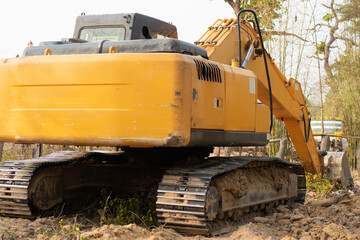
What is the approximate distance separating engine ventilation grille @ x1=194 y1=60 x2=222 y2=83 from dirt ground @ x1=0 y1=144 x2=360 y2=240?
1442mm

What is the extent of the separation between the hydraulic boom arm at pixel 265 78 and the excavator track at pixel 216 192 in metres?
1.26

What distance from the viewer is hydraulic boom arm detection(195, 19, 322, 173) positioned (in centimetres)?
617

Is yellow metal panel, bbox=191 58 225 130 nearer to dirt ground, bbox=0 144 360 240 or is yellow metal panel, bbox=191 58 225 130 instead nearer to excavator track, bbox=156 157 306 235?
excavator track, bbox=156 157 306 235

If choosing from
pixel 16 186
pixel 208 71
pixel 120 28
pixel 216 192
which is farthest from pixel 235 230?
pixel 120 28

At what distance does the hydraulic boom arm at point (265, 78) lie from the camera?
243 inches

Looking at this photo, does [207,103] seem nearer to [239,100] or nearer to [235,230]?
[239,100]

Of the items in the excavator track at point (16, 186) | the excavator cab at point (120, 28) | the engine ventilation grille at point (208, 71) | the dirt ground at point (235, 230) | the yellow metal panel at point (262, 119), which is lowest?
the dirt ground at point (235, 230)

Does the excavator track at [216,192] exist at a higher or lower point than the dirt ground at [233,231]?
higher

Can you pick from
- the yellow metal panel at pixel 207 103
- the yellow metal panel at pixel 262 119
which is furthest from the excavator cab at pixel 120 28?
the yellow metal panel at pixel 262 119

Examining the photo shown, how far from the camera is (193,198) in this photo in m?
4.42

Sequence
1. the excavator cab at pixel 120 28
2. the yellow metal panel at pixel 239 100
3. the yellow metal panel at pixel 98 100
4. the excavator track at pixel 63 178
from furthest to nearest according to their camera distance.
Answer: the excavator cab at pixel 120 28, the excavator track at pixel 63 178, the yellow metal panel at pixel 239 100, the yellow metal panel at pixel 98 100

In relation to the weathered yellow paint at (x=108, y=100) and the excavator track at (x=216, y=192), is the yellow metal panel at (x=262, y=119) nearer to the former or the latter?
the excavator track at (x=216, y=192)

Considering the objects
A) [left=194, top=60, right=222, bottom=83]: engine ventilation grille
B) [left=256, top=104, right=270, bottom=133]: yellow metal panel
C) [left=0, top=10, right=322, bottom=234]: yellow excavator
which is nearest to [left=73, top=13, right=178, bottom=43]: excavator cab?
[left=0, top=10, right=322, bottom=234]: yellow excavator

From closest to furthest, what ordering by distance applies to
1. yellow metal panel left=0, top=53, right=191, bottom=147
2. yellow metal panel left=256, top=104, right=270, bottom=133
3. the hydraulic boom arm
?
yellow metal panel left=0, top=53, right=191, bottom=147, yellow metal panel left=256, top=104, right=270, bottom=133, the hydraulic boom arm
